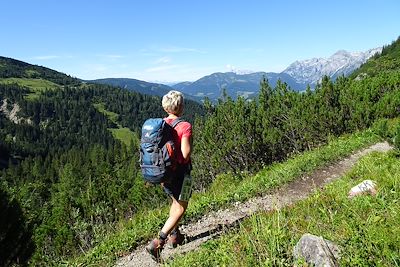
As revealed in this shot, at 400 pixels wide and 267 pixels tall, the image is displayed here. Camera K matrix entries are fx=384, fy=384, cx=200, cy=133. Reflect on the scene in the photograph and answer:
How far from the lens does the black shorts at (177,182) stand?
637cm

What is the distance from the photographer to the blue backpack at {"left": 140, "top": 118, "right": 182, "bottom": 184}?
5.91 meters

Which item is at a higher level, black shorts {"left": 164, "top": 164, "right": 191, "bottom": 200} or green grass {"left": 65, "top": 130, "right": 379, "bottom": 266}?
black shorts {"left": 164, "top": 164, "right": 191, "bottom": 200}

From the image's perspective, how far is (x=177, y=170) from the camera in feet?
20.8

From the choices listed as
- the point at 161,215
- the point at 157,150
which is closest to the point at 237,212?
the point at 161,215

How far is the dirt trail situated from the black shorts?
0.99 m

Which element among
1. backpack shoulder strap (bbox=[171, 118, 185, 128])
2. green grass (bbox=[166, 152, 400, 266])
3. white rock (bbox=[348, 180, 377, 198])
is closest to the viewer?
green grass (bbox=[166, 152, 400, 266])

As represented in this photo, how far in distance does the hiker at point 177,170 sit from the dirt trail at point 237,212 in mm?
537

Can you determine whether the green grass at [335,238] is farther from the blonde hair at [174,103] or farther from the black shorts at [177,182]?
the blonde hair at [174,103]

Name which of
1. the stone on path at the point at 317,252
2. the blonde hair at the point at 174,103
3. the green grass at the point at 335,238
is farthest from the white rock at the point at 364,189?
the blonde hair at the point at 174,103

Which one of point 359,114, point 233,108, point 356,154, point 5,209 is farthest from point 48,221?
point 356,154

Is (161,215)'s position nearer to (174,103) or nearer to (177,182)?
(177,182)

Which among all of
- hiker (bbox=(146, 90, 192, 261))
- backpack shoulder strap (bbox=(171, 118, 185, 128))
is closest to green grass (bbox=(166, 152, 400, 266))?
hiker (bbox=(146, 90, 192, 261))

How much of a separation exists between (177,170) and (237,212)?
3.67 metres

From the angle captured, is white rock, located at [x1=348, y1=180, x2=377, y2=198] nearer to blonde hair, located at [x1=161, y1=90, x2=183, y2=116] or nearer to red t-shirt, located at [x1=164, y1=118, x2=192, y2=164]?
red t-shirt, located at [x1=164, y1=118, x2=192, y2=164]
